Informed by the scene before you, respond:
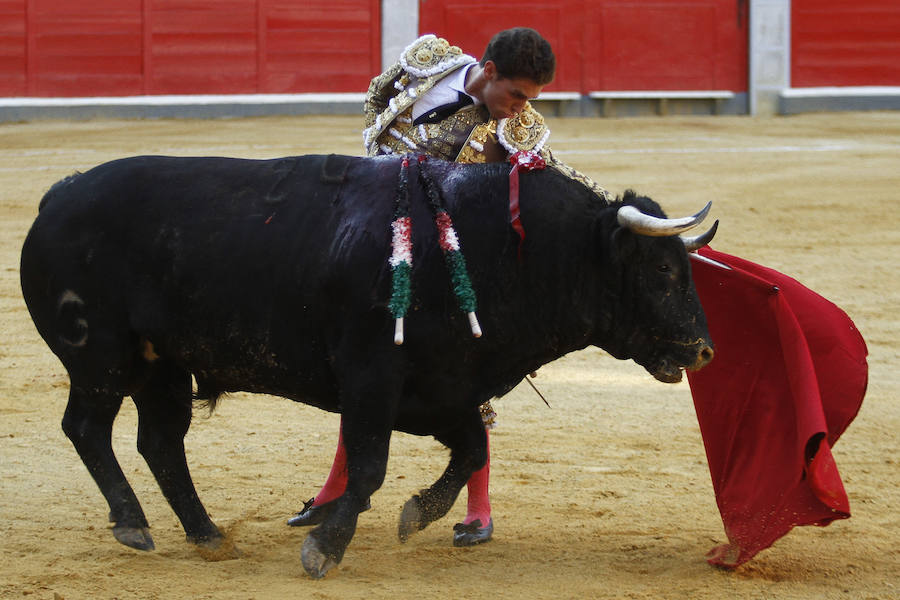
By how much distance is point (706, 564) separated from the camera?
11.5 feet

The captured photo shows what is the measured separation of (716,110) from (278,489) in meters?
10.8

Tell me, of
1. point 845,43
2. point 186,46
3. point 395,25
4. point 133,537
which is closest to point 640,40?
point 845,43

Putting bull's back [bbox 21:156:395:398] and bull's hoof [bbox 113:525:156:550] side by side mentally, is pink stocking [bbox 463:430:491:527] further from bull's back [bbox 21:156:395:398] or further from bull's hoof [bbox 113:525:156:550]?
bull's hoof [bbox 113:525:156:550]

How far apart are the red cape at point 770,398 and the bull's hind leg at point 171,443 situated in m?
1.39

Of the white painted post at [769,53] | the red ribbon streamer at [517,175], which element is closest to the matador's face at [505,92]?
the red ribbon streamer at [517,175]

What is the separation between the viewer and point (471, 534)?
372 cm

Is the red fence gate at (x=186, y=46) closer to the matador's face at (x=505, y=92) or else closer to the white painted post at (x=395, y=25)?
the white painted post at (x=395, y=25)

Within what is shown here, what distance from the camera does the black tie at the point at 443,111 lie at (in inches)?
142

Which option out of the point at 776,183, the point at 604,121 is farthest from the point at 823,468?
the point at 604,121

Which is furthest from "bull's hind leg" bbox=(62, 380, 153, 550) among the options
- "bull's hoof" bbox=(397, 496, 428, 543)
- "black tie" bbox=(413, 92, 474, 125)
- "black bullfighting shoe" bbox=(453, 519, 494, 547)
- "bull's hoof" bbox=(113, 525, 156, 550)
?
"black tie" bbox=(413, 92, 474, 125)

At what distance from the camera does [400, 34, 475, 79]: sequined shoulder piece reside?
143 inches

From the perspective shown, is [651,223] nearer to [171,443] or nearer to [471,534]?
[471,534]

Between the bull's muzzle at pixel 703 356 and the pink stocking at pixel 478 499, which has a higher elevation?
the bull's muzzle at pixel 703 356

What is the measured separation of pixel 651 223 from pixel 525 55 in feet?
1.81
